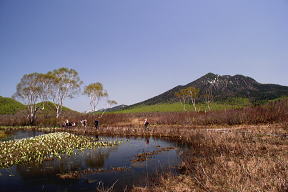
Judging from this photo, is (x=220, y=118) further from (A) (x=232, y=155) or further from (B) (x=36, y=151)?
(B) (x=36, y=151)

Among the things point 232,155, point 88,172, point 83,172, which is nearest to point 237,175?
point 232,155

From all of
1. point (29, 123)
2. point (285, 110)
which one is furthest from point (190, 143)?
point (29, 123)

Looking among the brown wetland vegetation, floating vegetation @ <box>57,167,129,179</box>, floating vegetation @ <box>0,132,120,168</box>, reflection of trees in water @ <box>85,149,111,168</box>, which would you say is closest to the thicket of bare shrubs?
the brown wetland vegetation

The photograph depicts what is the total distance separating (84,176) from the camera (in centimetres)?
1234

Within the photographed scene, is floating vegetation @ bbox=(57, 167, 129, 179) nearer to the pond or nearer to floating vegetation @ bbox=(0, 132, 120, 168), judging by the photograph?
the pond

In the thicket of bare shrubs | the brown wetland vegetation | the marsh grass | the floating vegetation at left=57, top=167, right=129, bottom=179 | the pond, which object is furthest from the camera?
the thicket of bare shrubs

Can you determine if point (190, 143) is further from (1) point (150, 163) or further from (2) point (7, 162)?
(2) point (7, 162)

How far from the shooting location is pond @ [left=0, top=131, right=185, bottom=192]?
35.3 feet

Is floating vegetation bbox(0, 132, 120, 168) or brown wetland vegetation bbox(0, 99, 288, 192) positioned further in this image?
floating vegetation bbox(0, 132, 120, 168)

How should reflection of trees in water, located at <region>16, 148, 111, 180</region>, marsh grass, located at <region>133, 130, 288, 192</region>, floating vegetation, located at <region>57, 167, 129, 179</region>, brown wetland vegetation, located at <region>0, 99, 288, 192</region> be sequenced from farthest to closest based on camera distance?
reflection of trees in water, located at <region>16, 148, 111, 180</region> → floating vegetation, located at <region>57, 167, 129, 179</region> → brown wetland vegetation, located at <region>0, 99, 288, 192</region> → marsh grass, located at <region>133, 130, 288, 192</region>

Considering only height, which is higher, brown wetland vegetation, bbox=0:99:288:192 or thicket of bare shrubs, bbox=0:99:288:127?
thicket of bare shrubs, bbox=0:99:288:127

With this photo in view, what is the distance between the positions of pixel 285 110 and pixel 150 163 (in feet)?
77.7

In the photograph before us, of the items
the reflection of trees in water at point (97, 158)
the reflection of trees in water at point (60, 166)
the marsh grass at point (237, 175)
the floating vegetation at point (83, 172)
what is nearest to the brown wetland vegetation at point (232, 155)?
the marsh grass at point (237, 175)

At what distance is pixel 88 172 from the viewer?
1309 cm
